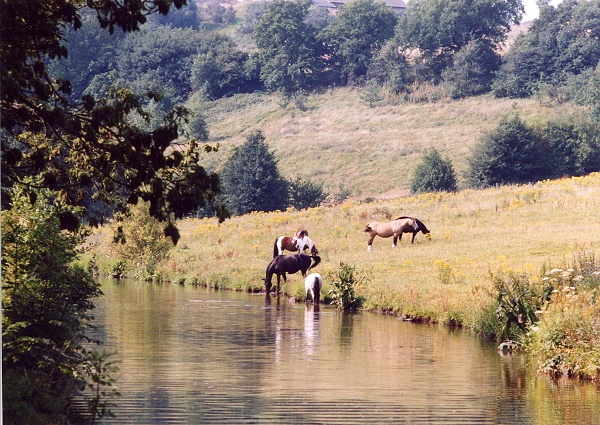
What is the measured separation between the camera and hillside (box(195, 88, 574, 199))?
78750mm

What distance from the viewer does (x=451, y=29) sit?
357ft

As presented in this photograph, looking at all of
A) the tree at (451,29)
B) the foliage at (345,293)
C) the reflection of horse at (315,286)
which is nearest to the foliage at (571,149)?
the tree at (451,29)

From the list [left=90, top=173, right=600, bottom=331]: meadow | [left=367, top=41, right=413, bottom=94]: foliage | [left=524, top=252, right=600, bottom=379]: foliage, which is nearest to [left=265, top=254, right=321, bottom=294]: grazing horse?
[left=90, top=173, right=600, bottom=331]: meadow

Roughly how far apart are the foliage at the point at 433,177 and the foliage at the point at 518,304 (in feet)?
136

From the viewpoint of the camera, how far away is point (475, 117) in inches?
3516

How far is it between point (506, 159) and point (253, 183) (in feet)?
55.8

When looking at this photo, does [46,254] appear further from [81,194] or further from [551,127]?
[551,127]

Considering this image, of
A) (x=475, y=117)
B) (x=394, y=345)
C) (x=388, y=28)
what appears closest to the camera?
(x=394, y=345)

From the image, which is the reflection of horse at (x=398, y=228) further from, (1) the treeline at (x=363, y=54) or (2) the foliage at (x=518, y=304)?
(1) the treeline at (x=363, y=54)

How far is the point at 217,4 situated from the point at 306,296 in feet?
482

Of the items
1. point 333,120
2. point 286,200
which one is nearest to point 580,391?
point 286,200

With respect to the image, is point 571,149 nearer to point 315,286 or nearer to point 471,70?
point 471,70

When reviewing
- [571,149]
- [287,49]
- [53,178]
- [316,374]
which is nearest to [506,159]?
[571,149]

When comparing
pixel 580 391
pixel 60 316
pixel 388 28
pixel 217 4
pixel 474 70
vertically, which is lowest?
pixel 580 391
